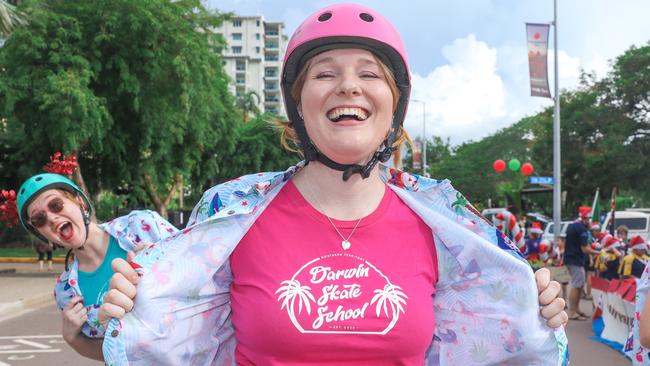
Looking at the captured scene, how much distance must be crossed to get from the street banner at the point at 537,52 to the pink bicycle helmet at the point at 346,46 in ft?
64.1

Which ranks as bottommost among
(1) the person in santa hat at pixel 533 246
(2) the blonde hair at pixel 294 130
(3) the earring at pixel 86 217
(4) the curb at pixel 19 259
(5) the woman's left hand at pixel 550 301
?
(4) the curb at pixel 19 259

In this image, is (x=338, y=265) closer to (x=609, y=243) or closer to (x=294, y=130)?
(x=294, y=130)

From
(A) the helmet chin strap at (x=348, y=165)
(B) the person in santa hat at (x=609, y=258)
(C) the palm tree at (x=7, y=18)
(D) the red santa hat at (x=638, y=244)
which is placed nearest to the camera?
(A) the helmet chin strap at (x=348, y=165)

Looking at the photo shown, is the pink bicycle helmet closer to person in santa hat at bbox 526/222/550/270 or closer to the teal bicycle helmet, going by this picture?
the teal bicycle helmet

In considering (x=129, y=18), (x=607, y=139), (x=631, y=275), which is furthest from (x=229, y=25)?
(x=631, y=275)

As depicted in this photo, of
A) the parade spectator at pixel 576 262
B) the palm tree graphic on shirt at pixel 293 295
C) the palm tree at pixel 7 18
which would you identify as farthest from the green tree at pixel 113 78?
the palm tree graphic on shirt at pixel 293 295

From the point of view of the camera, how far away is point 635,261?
33.1ft

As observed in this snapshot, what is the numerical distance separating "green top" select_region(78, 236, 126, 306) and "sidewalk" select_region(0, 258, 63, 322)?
29.3 ft

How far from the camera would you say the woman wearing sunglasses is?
3.38m

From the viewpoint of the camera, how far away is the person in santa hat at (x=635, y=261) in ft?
32.9

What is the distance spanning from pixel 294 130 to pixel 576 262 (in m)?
10.0

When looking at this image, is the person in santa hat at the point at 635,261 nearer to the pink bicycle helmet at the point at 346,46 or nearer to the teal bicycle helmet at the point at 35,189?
the teal bicycle helmet at the point at 35,189

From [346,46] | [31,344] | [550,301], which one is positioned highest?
[346,46]

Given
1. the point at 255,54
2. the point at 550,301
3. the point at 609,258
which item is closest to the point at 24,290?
the point at 609,258
